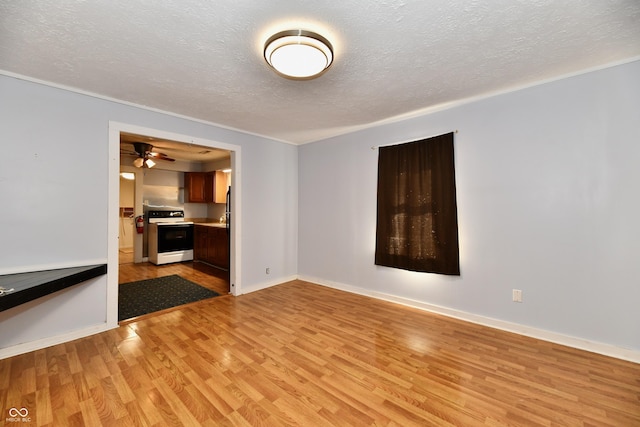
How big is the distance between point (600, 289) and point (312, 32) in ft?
10.8

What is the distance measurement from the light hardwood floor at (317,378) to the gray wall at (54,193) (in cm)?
33

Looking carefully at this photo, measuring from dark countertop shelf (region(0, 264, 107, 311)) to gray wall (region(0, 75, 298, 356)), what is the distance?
0.13m

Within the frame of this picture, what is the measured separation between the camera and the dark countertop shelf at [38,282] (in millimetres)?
1810

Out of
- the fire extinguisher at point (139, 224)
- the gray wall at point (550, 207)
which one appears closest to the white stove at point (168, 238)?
the fire extinguisher at point (139, 224)

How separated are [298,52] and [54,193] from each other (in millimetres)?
2732

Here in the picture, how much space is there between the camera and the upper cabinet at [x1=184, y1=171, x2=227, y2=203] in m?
6.34

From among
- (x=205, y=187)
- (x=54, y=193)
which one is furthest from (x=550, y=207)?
(x=205, y=187)

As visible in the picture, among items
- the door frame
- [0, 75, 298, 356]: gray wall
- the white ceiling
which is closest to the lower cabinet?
the door frame

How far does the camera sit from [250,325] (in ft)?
9.39

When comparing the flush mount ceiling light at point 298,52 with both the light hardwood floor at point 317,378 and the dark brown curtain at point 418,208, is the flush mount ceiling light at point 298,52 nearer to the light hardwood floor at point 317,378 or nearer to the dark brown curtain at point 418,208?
the dark brown curtain at point 418,208

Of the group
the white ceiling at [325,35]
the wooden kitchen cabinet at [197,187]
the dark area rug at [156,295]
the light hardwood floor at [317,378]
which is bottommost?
the light hardwood floor at [317,378]

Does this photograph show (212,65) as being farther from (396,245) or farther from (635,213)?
(635,213)

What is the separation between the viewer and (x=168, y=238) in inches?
231

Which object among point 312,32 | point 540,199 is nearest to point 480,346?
point 540,199
